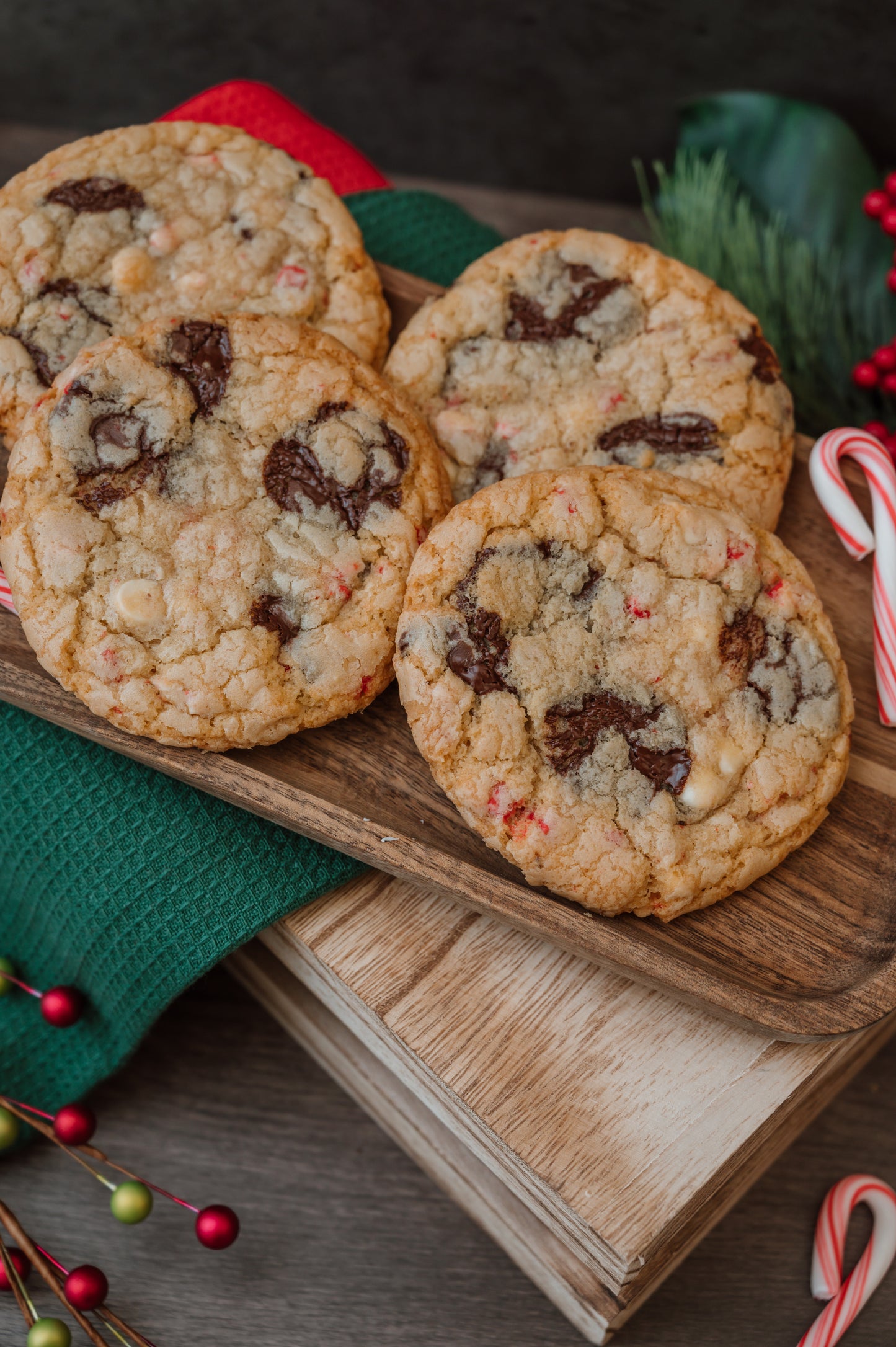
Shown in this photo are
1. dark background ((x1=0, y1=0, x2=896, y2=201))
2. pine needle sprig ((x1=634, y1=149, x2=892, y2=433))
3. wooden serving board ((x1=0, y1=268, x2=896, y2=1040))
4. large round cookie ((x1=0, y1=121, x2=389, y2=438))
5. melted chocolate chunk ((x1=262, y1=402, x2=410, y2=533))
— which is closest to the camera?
wooden serving board ((x1=0, y1=268, x2=896, y2=1040))

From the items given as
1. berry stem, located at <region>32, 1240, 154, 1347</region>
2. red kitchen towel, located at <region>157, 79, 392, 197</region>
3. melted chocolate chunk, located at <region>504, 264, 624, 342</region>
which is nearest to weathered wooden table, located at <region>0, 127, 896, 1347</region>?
berry stem, located at <region>32, 1240, 154, 1347</region>

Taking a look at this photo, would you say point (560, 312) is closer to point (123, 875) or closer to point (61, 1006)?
point (123, 875)

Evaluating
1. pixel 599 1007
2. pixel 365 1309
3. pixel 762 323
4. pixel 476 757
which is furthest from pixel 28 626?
pixel 762 323

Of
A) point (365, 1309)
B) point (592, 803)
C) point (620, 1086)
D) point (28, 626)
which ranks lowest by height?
point (365, 1309)

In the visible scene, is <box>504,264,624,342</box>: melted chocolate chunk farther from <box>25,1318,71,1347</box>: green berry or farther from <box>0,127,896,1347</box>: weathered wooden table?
<box>25,1318,71,1347</box>: green berry

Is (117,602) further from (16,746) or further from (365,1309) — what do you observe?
(365,1309)

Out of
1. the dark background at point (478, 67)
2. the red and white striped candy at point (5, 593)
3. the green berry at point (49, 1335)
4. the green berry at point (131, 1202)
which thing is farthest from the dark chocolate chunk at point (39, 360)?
the dark background at point (478, 67)

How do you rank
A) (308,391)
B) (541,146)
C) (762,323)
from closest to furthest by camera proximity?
(308,391)
(762,323)
(541,146)

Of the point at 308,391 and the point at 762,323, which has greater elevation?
the point at 308,391
